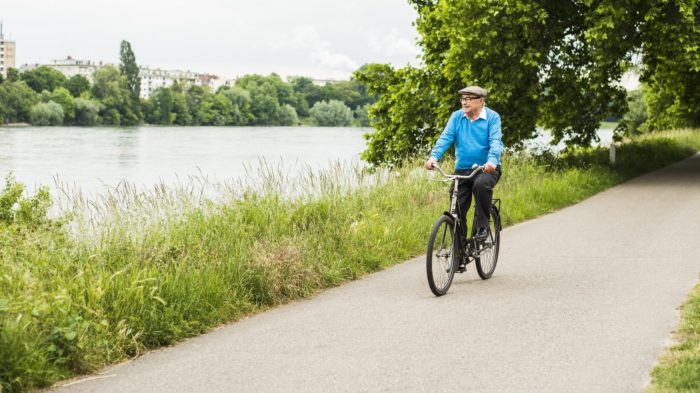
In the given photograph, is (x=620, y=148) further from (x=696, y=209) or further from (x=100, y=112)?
(x=100, y=112)

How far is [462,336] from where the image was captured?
5738mm

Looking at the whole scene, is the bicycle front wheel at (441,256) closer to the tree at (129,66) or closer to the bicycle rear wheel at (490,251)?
the bicycle rear wheel at (490,251)

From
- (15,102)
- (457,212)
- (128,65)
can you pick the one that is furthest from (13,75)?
(457,212)

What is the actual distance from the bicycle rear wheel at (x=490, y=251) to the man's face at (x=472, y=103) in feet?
3.70

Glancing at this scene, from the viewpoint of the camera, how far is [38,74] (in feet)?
307

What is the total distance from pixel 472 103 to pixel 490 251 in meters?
1.63

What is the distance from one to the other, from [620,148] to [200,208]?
56.3 feet

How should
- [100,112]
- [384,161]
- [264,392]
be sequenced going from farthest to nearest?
[100,112]
[384,161]
[264,392]

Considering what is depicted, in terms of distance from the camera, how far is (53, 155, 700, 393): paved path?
4773 mm

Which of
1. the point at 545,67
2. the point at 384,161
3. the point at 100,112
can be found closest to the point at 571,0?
the point at 545,67

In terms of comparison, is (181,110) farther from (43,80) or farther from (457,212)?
(457,212)

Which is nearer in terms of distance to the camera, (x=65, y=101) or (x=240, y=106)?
(x=65, y=101)

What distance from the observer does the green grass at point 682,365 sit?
4410 mm

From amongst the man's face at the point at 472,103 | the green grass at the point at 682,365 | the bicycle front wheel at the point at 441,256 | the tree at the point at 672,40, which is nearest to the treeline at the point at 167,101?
the tree at the point at 672,40
